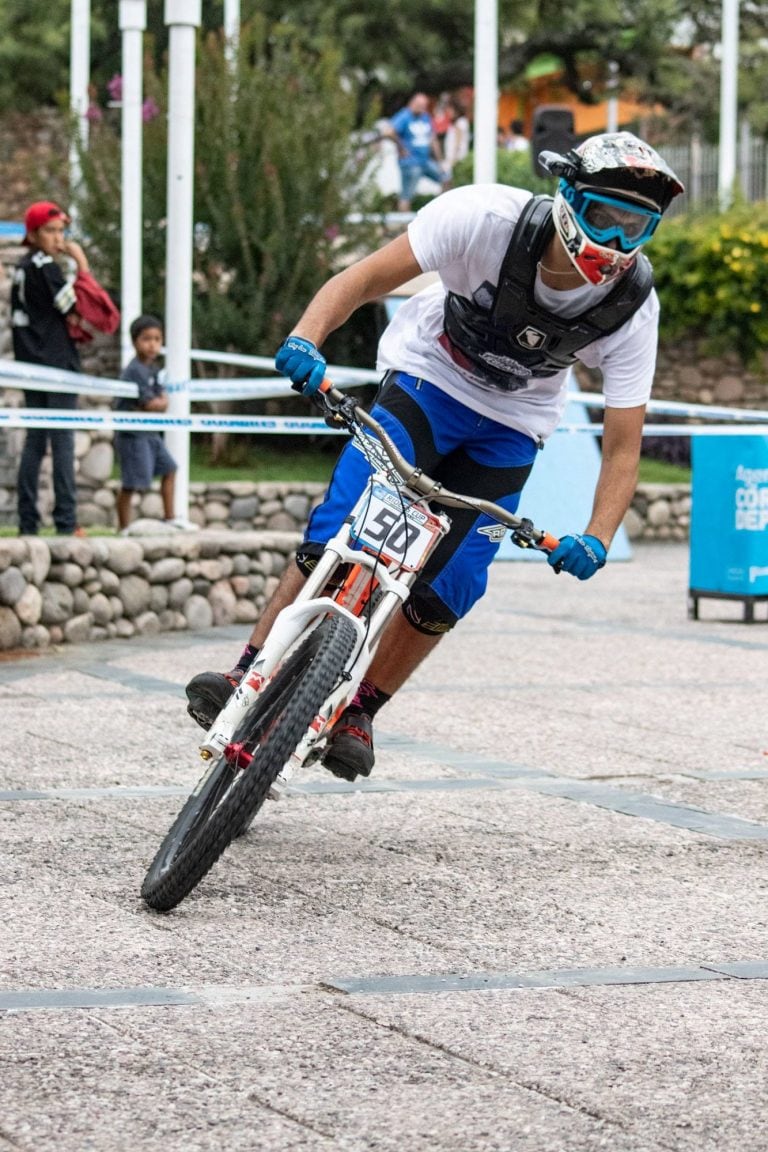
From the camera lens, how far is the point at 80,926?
13.6 ft

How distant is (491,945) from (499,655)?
18.6 ft

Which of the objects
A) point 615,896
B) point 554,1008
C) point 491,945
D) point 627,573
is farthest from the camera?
point 627,573

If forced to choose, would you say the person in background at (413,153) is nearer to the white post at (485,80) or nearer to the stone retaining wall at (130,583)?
the white post at (485,80)

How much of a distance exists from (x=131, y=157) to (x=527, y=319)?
403 inches

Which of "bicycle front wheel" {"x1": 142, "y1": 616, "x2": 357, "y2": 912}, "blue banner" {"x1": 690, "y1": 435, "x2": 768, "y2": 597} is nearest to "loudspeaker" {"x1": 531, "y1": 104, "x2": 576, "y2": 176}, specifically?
"blue banner" {"x1": 690, "y1": 435, "x2": 768, "y2": 597}

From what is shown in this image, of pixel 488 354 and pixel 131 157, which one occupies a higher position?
pixel 131 157

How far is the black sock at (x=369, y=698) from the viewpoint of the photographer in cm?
518

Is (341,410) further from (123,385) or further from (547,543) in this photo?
(123,385)

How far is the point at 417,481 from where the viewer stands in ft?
14.8

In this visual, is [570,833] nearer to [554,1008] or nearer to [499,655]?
[554,1008]

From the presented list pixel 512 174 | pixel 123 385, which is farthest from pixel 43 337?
pixel 512 174

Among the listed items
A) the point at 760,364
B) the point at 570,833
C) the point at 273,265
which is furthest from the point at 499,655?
the point at 760,364

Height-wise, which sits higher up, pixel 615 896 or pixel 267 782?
pixel 267 782

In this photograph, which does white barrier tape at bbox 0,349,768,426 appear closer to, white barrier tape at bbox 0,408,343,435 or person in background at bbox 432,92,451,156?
white barrier tape at bbox 0,408,343,435
